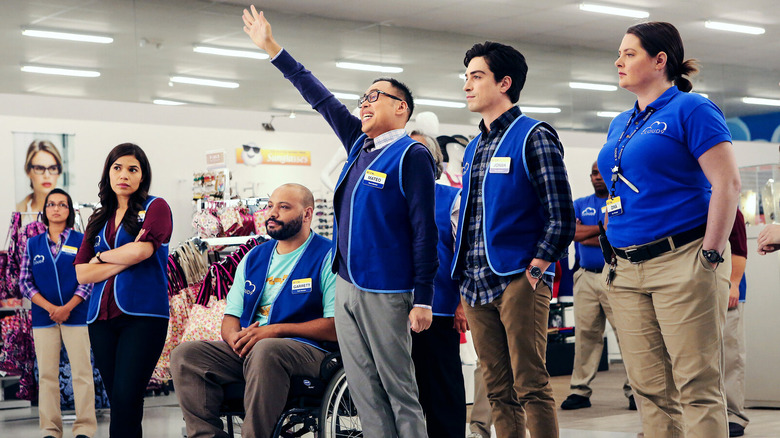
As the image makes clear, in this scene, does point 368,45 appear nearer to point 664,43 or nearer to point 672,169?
point 664,43

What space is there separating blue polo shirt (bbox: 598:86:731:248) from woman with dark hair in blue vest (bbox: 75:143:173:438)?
2.09 meters

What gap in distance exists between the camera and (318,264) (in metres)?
3.77

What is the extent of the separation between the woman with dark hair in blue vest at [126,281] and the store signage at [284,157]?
5.36 m

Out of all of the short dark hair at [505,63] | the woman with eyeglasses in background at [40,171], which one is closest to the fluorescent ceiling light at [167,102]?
the woman with eyeglasses in background at [40,171]

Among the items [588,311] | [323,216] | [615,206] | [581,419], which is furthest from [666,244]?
[323,216]

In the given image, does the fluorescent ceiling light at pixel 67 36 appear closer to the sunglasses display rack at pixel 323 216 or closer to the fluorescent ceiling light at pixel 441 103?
the sunglasses display rack at pixel 323 216

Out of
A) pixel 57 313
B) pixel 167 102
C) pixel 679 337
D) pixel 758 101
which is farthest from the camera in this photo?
pixel 758 101

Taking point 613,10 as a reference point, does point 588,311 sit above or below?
below

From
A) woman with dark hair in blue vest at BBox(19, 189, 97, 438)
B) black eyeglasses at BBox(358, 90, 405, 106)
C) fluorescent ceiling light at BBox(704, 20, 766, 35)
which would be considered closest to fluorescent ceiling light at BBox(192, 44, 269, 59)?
woman with dark hair in blue vest at BBox(19, 189, 97, 438)

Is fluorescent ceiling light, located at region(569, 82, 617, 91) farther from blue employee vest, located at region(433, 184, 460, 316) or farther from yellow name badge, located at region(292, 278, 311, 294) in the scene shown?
yellow name badge, located at region(292, 278, 311, 294)

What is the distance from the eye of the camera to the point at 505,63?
10.1ft

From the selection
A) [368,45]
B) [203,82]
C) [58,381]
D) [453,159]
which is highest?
[368,45]

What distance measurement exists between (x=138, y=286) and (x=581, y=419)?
295cm

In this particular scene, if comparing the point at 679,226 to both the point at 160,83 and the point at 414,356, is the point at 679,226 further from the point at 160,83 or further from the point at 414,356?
the point at 160,83
